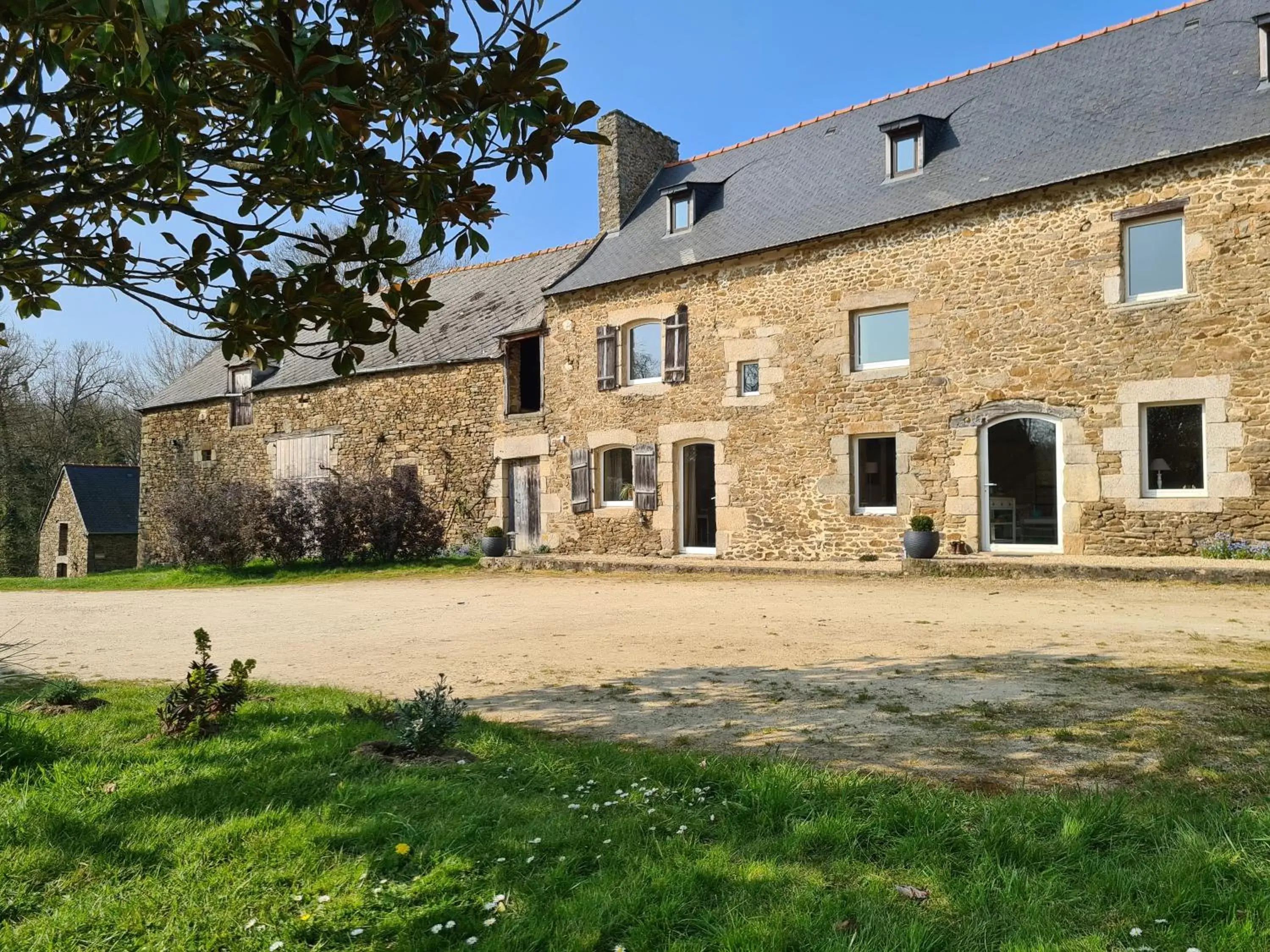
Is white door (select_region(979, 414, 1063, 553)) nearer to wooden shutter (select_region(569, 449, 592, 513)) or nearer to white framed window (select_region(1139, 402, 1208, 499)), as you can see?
white framed window (select_region(1139, 402, 1208, 499))

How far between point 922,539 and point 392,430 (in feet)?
36.5

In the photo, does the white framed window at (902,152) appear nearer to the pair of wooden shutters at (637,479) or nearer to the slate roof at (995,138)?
the slate roof at (995,138)

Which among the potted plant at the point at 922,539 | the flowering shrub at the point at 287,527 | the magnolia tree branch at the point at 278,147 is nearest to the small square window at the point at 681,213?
the potted plant at the point at 922,539

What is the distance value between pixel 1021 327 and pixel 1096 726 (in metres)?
8.49

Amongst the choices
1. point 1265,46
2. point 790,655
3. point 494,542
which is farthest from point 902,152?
point 790,655

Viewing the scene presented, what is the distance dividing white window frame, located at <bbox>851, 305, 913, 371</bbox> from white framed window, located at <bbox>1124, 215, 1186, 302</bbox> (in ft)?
8.56

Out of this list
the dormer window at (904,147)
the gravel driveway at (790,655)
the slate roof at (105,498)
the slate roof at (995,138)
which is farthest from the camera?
the slate roof at (105,498)

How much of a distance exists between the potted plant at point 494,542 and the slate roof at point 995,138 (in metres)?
4.46

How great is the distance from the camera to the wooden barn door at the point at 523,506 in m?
16.2

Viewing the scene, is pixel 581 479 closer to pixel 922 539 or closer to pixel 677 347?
pixel 677 347

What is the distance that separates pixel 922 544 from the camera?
11.0m

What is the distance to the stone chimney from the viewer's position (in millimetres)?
16578

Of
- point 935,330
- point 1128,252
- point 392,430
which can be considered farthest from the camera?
point 392,430

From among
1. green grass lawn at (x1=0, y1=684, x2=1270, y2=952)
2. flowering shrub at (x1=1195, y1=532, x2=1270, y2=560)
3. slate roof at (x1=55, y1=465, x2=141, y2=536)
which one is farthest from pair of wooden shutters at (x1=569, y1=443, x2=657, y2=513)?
slate roof at (x1=55, y1=465, x2=141, y2=536)
